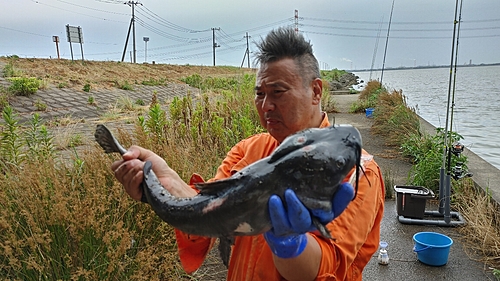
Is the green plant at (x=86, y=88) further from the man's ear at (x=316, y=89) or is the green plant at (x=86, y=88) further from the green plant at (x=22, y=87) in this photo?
the man's ear at (x=316, y=89)

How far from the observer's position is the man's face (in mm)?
1997

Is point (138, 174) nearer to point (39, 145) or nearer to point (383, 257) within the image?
point (39, 145)

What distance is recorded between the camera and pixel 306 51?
208 cm

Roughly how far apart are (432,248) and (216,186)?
3676 millimetres

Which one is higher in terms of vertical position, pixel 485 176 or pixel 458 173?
pixel 458 173

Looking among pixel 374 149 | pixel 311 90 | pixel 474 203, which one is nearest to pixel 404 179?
pixel 474 203

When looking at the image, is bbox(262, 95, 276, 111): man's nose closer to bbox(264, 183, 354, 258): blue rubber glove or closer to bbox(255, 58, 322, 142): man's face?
bbox(255, 58, 322, 142): man's face

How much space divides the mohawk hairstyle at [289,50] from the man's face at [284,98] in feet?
0.09

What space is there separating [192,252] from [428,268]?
331 cm

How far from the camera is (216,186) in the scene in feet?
4.86

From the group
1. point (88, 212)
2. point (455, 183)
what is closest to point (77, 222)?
point (88, 212)

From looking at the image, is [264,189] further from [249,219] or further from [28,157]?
[28,157]

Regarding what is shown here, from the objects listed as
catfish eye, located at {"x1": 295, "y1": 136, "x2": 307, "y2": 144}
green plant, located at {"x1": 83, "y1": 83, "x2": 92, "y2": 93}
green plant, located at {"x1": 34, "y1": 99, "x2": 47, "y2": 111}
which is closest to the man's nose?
catfish eye, located at {"x1": 295, "y1": 136, "x2": 307, "y2": 144}

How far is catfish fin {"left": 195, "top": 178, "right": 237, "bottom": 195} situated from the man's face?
650 mm
